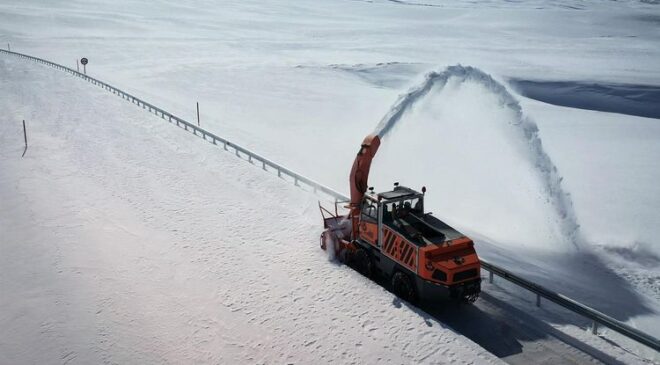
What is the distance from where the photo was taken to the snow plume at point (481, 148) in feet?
64.7

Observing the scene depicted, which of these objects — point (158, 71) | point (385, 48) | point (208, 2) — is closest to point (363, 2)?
point (208, 2)

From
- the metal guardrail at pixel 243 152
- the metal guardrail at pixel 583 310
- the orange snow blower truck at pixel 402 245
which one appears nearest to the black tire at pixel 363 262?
the orange snow blower truck at pixel 402 245

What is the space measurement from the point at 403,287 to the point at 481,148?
16.2 meters

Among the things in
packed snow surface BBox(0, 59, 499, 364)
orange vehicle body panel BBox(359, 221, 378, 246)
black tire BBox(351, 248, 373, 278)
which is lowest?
packed snow surface BBox(0, 59, 499, 364)

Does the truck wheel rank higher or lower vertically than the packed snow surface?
higher

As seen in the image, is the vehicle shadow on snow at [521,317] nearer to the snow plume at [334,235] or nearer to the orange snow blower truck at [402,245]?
the orange snow blower truck at [402,245]

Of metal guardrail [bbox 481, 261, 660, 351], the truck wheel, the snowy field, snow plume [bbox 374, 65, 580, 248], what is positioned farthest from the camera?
snow plume [bbox 374, 65, 580, 248]

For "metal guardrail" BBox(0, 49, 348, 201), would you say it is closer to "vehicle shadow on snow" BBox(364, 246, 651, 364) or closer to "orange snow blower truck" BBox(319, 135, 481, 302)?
"orange snow blower truck" BBox(319, 135, 481, 302)

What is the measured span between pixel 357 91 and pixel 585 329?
3858cm

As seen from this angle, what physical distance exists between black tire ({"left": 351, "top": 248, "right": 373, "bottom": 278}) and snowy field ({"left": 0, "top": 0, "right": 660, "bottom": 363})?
0.41 m

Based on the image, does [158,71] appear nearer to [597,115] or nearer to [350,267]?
[597,115]

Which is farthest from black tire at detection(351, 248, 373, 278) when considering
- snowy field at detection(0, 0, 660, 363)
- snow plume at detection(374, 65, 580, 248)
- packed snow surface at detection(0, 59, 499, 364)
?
snow plume at detection(374, 65, 580, 248)

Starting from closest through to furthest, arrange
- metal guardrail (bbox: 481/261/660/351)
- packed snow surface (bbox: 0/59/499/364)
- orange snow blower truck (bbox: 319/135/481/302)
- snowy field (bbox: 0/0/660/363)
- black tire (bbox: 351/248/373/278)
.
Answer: metal guardrail (bbox: 481/261/660/351), packed snow surface (bbox: 0/59/499/364), orange snow blower truck (bbox: 319/135/481/302), snowy field (bbox: 0/0/660/363), black tire (bbox: 351/248/373/278)

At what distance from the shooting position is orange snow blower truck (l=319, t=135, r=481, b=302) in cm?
1145
